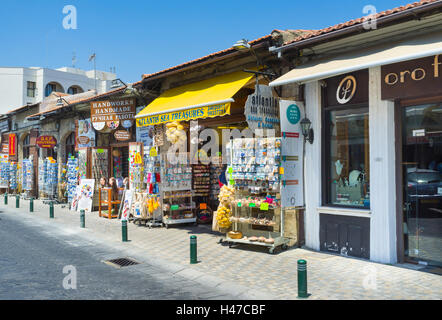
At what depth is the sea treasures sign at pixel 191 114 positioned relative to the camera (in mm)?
9117

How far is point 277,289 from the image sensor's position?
6.12 m

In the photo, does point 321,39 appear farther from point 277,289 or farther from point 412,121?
point 277,289

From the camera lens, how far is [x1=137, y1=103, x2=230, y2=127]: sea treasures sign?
912cm

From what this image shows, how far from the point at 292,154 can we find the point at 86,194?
1034 centimetres

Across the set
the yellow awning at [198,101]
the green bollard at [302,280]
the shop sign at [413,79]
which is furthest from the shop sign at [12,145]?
the green bollard at [302,280]

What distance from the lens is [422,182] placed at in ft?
23.9

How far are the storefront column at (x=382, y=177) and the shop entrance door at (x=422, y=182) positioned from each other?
0.85ft

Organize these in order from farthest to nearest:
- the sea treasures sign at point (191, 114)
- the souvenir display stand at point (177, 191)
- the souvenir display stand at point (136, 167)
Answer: the souvenir display stand at point (136, 167) → the souvenir display stand at point (177, 191) → the sea treasures sign at point (191, 114)

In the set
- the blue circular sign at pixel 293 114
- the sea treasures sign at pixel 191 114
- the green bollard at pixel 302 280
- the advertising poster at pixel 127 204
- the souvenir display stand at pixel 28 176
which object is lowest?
the green bollard at pixel 302 280

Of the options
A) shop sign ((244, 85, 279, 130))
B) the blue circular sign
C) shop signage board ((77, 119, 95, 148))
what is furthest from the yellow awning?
shop signage board ((77, 119, 95, 148))

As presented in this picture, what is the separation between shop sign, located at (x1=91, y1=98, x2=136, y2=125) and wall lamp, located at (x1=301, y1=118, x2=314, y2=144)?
7.70m

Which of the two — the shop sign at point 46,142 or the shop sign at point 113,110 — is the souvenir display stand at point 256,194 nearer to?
the shop sign at point 113,110

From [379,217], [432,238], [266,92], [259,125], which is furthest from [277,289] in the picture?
[266,92]

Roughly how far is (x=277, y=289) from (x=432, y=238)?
314cm
